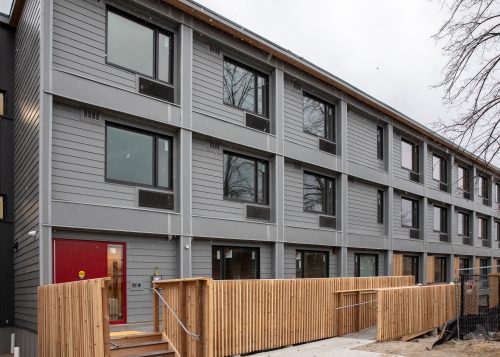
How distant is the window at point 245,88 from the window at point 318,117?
2151 millimetres

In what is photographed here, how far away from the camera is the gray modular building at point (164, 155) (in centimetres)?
1198

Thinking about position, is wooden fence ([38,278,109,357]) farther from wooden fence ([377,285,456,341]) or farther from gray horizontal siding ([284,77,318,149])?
gray horizontal siding ([284,77,318,149])

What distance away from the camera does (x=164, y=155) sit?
1405cm

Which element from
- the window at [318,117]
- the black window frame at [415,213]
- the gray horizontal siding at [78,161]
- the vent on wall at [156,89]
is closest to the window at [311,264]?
the window at [318,117]

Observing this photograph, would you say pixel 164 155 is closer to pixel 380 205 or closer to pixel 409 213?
pixel 380 205

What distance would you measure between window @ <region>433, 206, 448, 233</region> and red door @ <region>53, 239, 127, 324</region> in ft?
66.9

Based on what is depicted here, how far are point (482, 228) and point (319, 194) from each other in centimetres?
2102

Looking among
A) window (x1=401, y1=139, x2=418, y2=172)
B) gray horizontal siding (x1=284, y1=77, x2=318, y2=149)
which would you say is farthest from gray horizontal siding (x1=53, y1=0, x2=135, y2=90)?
window (x1=401, y1=139, x2=418, y2=172)

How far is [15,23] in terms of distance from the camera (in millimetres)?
15281

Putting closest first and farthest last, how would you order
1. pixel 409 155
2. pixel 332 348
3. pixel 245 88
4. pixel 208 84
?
1. pixel 332 348
2. pixel 208 84
3. pixel 245 88
4. pixel 409 155

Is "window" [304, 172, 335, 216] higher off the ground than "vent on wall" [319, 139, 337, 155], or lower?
lower

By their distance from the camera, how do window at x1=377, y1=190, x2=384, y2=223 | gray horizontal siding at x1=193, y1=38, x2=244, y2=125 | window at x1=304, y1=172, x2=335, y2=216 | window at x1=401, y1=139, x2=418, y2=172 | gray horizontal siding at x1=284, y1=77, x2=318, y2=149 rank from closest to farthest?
gray horizontal siding at x1=193, y1=38, x2=244, y2=125 → gray horizontal siding at x1=284, y1=77, x2=318, y2=149 → window at x1=304, y1=172, x2=335, y2=216 → window at x1=377, y1=190, x2=384, y2=223 → window at x1=401, y1=139, x2=418, y2=172

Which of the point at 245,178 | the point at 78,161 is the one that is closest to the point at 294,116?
the point at 245,178

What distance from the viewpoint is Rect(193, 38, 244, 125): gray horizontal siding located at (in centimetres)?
1475
